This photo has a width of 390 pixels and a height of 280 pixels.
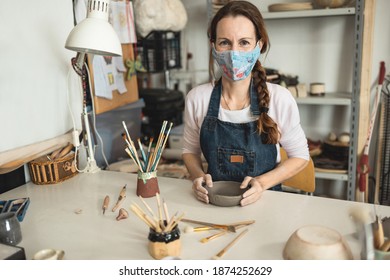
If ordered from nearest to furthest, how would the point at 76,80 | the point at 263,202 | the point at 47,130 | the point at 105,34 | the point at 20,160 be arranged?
the point at 263,202
the point at 105,34
the point at 20,160
the point at 47,130
the point at 76,80

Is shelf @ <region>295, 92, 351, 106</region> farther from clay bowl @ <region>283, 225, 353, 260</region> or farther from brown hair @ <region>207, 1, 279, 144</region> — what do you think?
clay bowl @ <region>283, 225, 353, 260</region>

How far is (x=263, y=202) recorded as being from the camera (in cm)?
127

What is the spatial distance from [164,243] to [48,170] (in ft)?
2.67

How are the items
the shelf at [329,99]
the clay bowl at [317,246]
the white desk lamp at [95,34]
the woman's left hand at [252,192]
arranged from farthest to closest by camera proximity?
the shelf at [329,99] < the white desk lamp at [95,34] < the woman's left hand at [252,192] < the clay bowl at [317,246]

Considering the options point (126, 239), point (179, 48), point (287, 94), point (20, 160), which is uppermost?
point (179, 48)

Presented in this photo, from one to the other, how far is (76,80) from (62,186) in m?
0.54

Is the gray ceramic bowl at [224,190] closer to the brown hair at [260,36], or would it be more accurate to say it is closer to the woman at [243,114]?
the woman at [243,114]

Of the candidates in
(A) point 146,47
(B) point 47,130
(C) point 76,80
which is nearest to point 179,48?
(A) point 146,47

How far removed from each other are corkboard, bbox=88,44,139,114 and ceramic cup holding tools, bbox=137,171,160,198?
2.81ft

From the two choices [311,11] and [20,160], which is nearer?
[20,160]

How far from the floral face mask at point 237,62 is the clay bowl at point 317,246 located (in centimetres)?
73

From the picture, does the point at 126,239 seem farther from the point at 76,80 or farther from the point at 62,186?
the point at 76,80

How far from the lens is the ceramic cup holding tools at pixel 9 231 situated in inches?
41.3

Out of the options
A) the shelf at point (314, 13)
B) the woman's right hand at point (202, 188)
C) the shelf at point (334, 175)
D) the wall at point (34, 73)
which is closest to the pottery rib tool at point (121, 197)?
the woman's right hand at point (202, 188)
